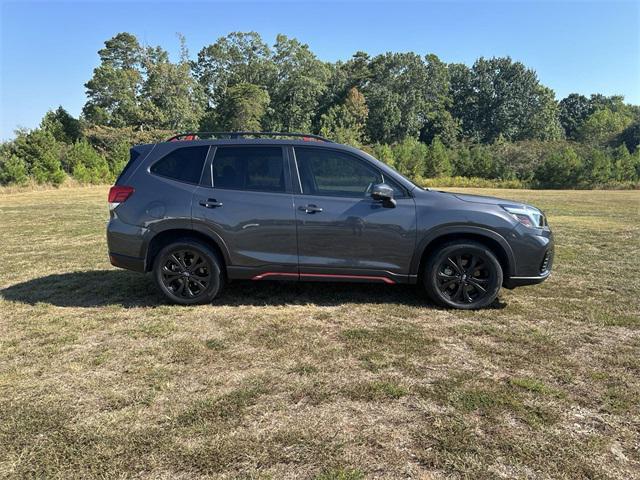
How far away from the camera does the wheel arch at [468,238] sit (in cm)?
448

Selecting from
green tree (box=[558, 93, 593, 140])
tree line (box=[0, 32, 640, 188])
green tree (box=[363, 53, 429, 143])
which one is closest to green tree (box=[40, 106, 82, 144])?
tree line (box=[0, 32, 640, 188])

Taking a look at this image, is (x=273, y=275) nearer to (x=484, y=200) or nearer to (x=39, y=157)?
(x=484, y=200)

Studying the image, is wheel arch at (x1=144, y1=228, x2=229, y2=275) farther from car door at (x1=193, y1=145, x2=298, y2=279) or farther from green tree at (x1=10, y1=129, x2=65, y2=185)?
green tree at (x1=10, y1=129, x2=65, y2=185)

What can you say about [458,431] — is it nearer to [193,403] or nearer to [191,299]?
[193,403]

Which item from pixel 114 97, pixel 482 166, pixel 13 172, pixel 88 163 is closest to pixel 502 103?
pixel 482 166

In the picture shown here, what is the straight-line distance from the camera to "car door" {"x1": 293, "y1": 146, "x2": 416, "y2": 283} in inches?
177

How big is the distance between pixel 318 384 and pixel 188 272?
90.8 inches

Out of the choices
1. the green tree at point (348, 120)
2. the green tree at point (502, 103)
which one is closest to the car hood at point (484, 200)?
the green tree at point (348, 120)

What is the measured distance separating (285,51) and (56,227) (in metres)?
64.7

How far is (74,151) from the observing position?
3531 centimetres

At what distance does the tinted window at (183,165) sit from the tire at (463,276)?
2.69 metres

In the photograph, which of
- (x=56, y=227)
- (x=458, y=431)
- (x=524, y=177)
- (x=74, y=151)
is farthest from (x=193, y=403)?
(x=524, y=177)

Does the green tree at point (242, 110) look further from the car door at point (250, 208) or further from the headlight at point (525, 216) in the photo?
the headlight at point (525, 216)

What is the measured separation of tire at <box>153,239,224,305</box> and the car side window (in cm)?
130
